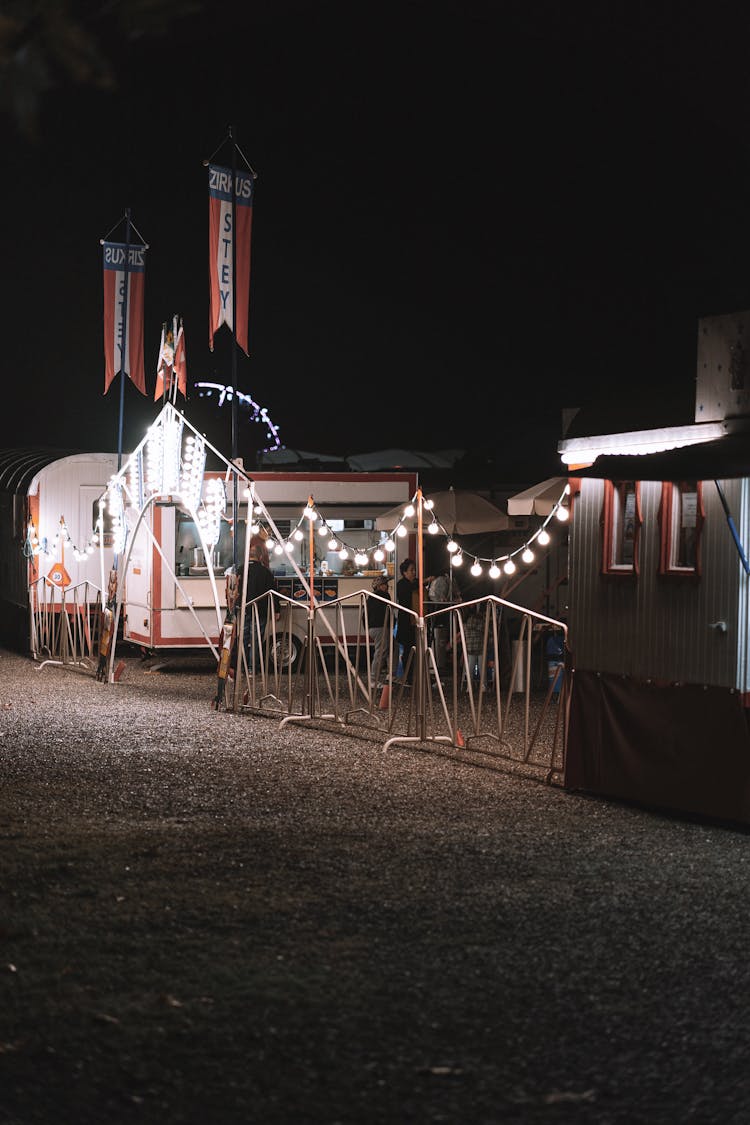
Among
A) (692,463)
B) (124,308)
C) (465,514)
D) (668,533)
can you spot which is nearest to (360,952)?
(692,463)

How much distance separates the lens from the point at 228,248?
1507 cm

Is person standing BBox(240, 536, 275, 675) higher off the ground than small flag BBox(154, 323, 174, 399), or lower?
lower

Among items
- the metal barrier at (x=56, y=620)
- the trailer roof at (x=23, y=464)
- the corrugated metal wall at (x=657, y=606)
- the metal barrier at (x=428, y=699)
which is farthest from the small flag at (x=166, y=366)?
the corrugated metal wall at (x=657, y=606)

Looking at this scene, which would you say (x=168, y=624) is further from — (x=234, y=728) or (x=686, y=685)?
(x=686, y=685)

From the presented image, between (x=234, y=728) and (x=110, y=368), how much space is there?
8.12 meters

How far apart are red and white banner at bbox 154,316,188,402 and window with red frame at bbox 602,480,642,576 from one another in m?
7.91

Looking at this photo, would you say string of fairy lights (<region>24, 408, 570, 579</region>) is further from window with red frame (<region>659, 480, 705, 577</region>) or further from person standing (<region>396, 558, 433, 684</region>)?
window with red frame (<region>659, 480, 705, 577</region>)

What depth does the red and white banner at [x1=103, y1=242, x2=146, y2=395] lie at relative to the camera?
61.6 ft

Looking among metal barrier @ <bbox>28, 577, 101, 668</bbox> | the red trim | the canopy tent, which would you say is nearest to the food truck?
metal barrier @ <bbox>28, 577, 101, 668</bbox>

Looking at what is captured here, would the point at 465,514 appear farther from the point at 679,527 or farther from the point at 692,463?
the point at 692,463

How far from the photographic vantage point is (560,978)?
5555mm

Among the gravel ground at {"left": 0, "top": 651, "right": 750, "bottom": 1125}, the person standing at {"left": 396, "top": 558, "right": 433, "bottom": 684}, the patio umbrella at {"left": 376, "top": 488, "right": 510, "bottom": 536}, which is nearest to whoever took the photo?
the gravel ground at {"left": 0, "top": 651, "right": 750, "bottom": 1125}

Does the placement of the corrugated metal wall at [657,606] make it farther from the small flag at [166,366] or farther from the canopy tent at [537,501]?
the small flag at [166,366]

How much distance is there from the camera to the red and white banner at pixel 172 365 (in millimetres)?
16203
